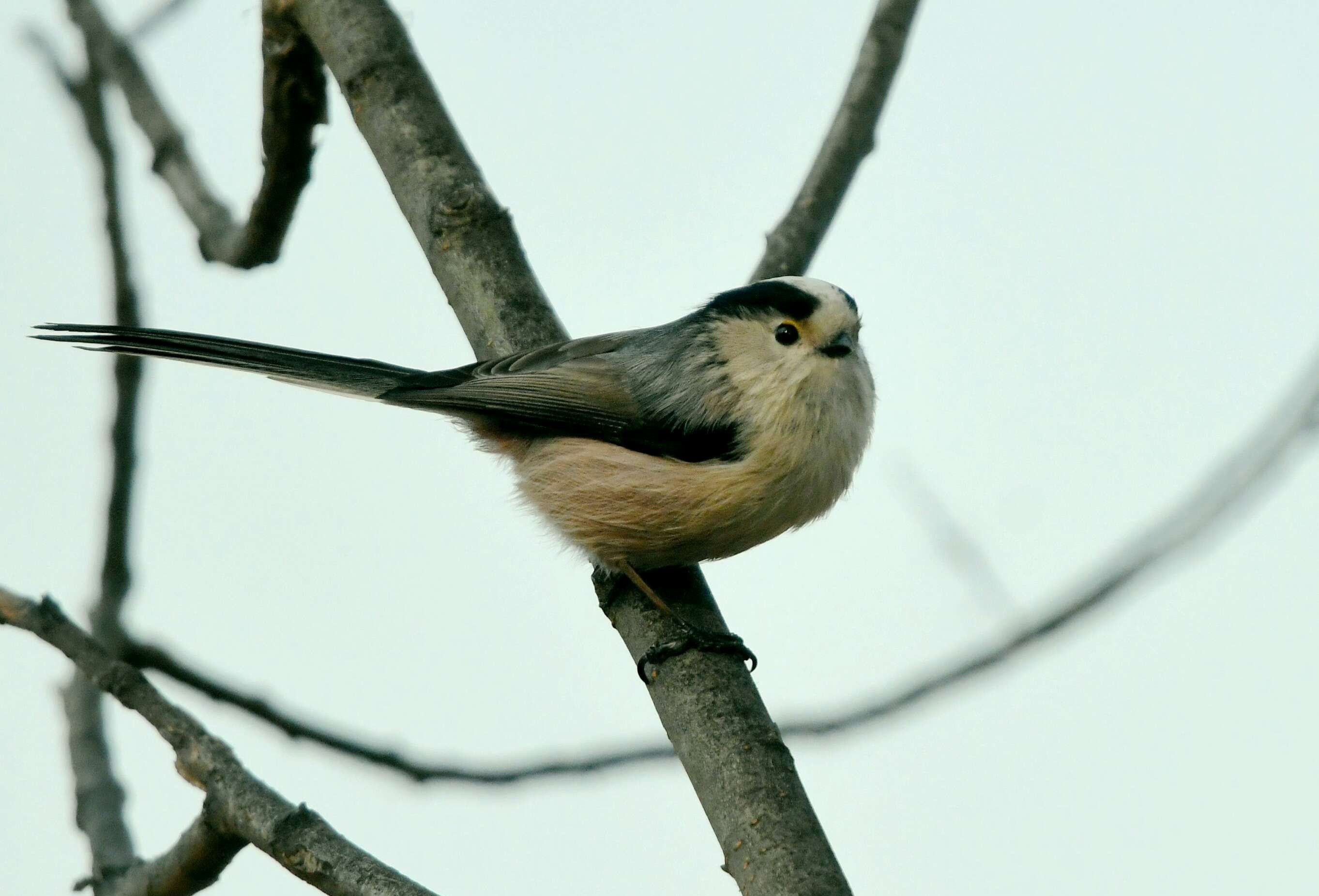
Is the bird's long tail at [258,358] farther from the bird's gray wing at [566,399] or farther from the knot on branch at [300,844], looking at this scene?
the knot on branch at [300,844]

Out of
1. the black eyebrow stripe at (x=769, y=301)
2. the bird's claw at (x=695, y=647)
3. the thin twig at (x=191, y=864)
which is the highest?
the black eyebrow stripe at (x=769, y=301)

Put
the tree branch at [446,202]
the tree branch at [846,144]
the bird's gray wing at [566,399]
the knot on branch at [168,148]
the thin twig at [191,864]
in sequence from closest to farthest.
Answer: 1. the thin twig at [191,864]
2. the tree branch at [446,202]
3. the bird's gray wing at [566,399]
4. the tree branch at [846,144]
5. the knot on branch at [168,148]

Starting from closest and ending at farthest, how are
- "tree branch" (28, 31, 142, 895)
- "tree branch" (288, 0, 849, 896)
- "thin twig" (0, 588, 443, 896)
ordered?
"thin twig" (0, 588, 443, 896)
"tree branch" (28, 31, 142, 895)
"tree branch" (288, 0, 849, 896)

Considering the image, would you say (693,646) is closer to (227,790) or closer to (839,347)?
(227,790)

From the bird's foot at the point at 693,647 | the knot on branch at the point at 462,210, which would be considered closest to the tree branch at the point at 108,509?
the knot on branch at the point at 462,210

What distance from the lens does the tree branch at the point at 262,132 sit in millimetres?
3070

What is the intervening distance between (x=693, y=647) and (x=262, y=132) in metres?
1.64

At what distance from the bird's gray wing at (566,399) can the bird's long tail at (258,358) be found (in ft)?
0.23

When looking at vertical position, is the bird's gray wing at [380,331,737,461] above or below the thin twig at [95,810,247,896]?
above

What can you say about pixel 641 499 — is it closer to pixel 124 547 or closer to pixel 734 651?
pixel 734 651

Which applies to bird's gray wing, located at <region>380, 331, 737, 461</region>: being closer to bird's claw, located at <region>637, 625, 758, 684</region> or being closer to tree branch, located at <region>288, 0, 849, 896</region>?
tree branch, located at <region>288, 0, 849, 896</region>

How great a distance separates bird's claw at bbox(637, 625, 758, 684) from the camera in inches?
90.4

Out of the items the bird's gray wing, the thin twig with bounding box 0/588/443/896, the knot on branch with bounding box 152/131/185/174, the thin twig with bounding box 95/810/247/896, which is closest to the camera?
the thin twig with bounding box 0/588/443/896

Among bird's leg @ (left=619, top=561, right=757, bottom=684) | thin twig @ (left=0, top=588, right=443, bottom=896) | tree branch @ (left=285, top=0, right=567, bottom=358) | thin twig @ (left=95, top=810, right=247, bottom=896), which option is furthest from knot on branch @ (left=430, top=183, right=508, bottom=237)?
thin twig @ (left=95, top=810, right=247, bottom=896)
